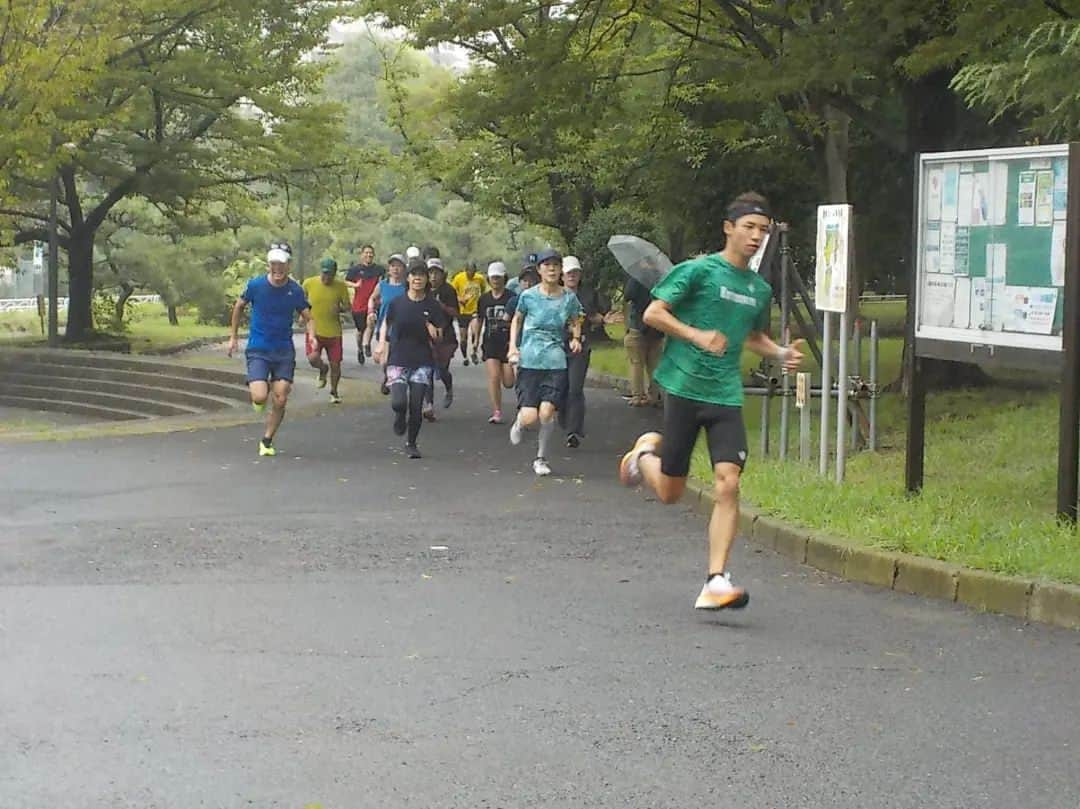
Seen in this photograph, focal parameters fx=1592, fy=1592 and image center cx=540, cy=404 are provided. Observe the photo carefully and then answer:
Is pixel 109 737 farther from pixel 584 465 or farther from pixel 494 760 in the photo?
pixel 584 465

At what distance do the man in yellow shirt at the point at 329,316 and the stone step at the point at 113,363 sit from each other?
11.2ft

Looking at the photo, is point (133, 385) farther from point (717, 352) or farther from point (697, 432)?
point (717, 352)

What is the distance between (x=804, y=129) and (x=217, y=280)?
88.5 ft

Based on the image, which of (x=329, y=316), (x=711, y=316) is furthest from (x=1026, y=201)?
(x=329, y=316)

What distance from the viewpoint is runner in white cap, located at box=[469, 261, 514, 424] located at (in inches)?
641

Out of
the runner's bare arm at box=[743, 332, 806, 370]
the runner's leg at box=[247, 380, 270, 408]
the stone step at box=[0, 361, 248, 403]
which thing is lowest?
the stone step at box=[0, 361, 248, 403]

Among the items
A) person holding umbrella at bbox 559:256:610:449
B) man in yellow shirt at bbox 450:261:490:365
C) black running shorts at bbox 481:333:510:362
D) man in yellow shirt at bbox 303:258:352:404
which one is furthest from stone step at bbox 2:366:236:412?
person holding umbrella at bbox 559:256:610:449

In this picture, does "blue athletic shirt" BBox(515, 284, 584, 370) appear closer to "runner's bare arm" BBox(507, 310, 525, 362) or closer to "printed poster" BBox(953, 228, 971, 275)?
"runner's bare arm" BBox(507, 310, 525, 362)

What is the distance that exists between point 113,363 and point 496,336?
37.0 ft

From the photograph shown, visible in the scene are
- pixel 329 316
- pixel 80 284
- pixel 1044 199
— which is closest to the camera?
pixel 1044 199

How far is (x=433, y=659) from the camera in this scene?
6.34 m

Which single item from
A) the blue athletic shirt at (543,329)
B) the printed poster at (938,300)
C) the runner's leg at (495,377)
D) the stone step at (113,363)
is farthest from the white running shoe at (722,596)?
the stone step at (113,363)

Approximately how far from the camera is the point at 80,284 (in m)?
33.2

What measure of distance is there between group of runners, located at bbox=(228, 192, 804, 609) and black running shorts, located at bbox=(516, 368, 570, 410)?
0.01m
